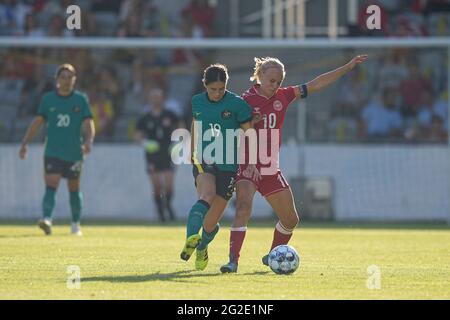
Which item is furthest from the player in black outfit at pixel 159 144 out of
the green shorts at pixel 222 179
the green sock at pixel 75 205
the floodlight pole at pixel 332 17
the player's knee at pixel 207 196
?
A: the player's knee at pixel 207 196

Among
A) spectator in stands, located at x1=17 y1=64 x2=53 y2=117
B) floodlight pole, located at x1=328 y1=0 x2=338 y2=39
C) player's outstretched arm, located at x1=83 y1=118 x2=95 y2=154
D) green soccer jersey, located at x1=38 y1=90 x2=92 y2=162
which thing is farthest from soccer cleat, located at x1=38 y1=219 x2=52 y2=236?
floodlight pole, located at x1=328 y1=0 x2=338 y2=39

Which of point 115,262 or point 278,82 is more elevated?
point 278,82

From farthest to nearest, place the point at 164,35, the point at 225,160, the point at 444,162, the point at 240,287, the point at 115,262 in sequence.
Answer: the point at 164,35 → the point at 444,162 → the point at 115,262 → the point at 225,160 → the point at 240,287

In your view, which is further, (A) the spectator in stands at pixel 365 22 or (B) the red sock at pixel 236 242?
(A) the spectator in stands at pixel 365 22

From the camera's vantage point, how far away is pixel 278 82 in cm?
1102

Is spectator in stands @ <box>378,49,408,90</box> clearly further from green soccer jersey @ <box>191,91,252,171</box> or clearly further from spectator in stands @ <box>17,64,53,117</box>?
green soccer jersey @ <box>191,91,252,171</box>

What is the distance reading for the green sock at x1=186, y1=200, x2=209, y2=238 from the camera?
10.3 m

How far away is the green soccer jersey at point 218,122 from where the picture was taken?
1080 centimetres

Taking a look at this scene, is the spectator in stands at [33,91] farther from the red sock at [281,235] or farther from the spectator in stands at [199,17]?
the red sock at [281,235]

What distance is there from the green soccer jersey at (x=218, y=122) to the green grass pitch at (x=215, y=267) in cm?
106

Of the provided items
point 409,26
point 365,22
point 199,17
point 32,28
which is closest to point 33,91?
point 32,28

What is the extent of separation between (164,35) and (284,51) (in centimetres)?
343
